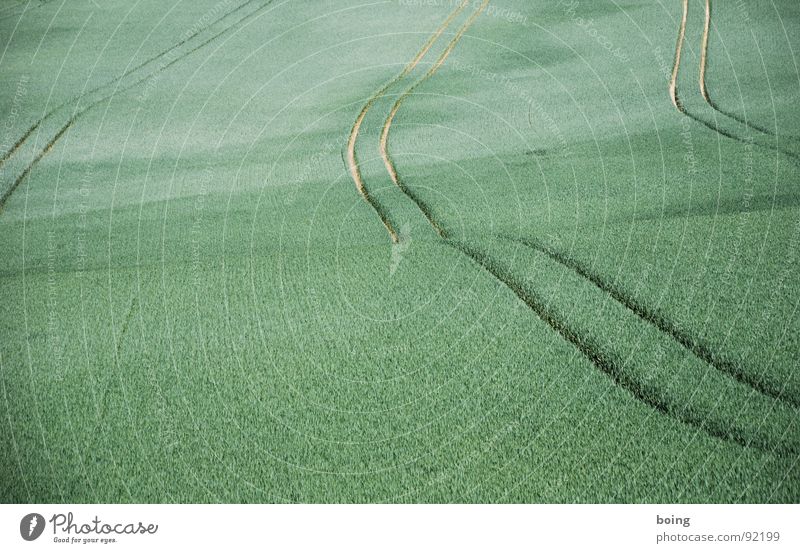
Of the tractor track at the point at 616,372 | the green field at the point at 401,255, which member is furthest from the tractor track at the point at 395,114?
the tractor track at the point at 616,372

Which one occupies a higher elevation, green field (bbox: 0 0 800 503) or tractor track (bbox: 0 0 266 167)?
tractor track (bbox: 0 0 266 167)

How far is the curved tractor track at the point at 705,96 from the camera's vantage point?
264 cm

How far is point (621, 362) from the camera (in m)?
1.72

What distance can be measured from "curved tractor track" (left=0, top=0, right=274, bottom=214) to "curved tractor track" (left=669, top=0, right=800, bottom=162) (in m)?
2.07

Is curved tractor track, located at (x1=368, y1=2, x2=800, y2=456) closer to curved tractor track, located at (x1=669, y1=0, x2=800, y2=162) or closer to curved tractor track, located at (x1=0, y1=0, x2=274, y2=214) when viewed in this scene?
curved tractor track, located at (x1=669, y1=0, x2=800, y2=162)

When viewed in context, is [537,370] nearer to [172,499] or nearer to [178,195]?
[172,499]

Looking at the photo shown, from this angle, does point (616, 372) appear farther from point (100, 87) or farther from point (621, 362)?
point (100, 87)

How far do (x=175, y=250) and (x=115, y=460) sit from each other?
0.91 m

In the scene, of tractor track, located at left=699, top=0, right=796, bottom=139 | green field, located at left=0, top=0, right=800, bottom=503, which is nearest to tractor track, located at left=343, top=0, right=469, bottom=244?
green field, located at left=0, top=0, right=800, bottom=503

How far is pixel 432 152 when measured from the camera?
2865mm

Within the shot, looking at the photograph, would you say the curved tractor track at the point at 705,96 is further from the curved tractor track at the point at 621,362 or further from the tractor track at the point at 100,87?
the tractor track at the point at 100,87

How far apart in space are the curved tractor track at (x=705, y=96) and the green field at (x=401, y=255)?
17mm

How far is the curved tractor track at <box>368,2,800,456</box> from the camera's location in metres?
1.53

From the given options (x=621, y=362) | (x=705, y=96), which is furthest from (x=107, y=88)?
(x=621, y=362)
